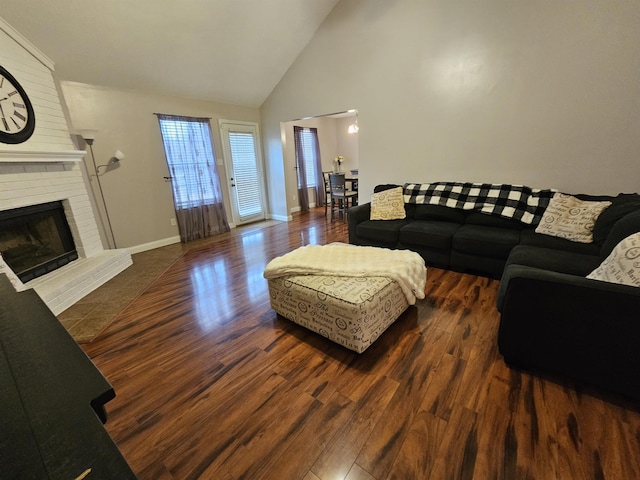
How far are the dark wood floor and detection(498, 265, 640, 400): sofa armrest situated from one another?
151mm

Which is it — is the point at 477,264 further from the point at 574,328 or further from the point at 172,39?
the point at 172,39

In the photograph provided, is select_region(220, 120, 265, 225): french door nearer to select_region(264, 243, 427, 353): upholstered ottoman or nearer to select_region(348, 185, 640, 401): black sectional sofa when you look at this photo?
select_region(264, 243, 427, 353): upholstered ottoman

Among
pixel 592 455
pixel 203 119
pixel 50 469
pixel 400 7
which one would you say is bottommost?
pixel 592 455

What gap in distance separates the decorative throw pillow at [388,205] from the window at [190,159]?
10.1 ft

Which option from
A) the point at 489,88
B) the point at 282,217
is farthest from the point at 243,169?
the point at 489,88

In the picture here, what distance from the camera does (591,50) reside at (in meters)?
2.68

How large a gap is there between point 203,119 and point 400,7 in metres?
3.46

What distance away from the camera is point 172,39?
352cm

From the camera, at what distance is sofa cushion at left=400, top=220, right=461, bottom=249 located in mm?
3021

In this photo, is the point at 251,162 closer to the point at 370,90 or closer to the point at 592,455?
the point at 370,90

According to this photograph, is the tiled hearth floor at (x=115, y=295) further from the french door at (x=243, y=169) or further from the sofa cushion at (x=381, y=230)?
the sofa cushion at (x=381, y=230)

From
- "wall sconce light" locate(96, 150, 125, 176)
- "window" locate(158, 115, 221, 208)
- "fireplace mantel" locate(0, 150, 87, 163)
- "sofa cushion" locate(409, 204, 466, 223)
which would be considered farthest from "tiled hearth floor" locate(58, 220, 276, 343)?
"sofa cushion" locate(409, 204, 466, 223)

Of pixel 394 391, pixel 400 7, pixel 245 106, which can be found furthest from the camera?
pixel 245 106

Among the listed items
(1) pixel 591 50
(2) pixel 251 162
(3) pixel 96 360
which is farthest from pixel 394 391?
(2) pixel 251 162
